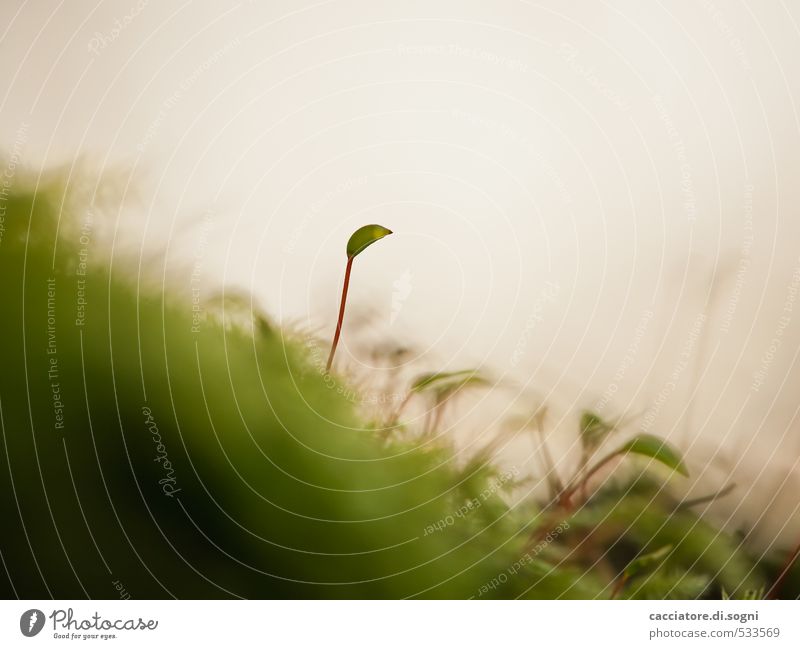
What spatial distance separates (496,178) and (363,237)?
0.12 metres

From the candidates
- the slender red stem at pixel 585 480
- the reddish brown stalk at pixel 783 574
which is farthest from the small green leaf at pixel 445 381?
the reddish brown stalk at pixel 783 574

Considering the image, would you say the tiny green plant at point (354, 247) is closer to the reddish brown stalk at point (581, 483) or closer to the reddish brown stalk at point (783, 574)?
the reddish brown stalk at point (581, 483)

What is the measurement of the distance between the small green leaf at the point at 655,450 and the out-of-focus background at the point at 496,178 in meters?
0.01

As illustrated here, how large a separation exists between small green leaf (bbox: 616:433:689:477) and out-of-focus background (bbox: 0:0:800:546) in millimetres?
13

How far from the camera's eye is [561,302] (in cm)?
53

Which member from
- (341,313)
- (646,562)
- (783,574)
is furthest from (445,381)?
(783,574)

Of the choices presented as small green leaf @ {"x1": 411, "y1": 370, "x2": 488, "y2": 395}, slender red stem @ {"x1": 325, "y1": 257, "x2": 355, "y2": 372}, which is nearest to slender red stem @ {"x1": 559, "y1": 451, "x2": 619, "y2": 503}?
small green leaf @ {"x1": 411, "y1": 370, "x2": 488, "y2": 395}

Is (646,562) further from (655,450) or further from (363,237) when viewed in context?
(363,237)

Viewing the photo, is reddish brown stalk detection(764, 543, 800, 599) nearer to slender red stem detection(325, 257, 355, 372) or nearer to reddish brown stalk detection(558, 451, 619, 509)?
reddish brown stalk detection(558, 451, 619, 509)

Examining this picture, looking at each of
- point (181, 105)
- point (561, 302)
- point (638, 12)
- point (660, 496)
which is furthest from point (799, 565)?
point (181, 105)

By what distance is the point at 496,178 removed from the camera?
52 centimetres

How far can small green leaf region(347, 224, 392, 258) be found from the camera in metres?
0.51

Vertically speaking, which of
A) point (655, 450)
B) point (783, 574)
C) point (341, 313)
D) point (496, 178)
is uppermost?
point (496, 178)
